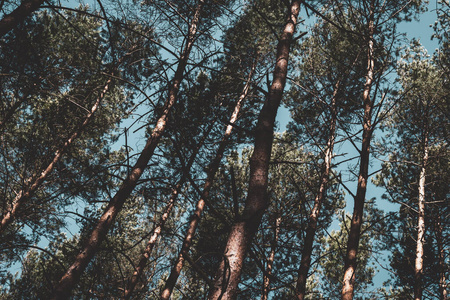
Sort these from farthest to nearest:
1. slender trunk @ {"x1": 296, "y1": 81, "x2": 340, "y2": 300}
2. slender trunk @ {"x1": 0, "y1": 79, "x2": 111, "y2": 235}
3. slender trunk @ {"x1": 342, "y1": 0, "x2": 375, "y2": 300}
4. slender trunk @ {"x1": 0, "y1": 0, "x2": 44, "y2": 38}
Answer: slender trunk @ {"x1": 0, "y1": 79, "x2": 111, "y2": 235} < slender trunk @ {"x1": 296, "y1": 81, "x2": 340, "y2": 300} < slender trunk @ {"x1": 342, "y1": 0, "x2": 375, "y2": 300} < slender trunk @ {"x1": 0, "y1": 0, "x2": 44, "y2": 38}

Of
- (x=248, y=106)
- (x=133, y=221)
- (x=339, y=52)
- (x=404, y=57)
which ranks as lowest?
(x=133, y=221)

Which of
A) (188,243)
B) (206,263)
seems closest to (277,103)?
(188,243)

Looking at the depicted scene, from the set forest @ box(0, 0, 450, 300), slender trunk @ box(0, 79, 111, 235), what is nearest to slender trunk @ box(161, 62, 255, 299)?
forest @ box(0, 0, 450, 300)

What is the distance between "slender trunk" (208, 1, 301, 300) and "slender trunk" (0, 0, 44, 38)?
2.36m

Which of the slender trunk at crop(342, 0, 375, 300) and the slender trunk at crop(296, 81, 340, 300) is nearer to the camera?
the slender trunk at crop(342, 0, 375, 300)

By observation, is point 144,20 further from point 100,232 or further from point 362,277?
point 362,277

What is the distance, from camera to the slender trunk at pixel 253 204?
1.42 m

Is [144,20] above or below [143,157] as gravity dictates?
above

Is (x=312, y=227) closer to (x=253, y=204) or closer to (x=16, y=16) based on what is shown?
(x=253, y=204)

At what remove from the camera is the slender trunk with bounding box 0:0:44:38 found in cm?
245

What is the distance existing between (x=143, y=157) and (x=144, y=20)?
106 inches

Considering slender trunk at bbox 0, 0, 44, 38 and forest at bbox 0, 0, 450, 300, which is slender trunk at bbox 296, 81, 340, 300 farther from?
slender trunk at bbox 0, 0, 44, 38

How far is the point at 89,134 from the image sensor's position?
32.2ft

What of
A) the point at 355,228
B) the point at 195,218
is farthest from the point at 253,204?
the point at 195,218
